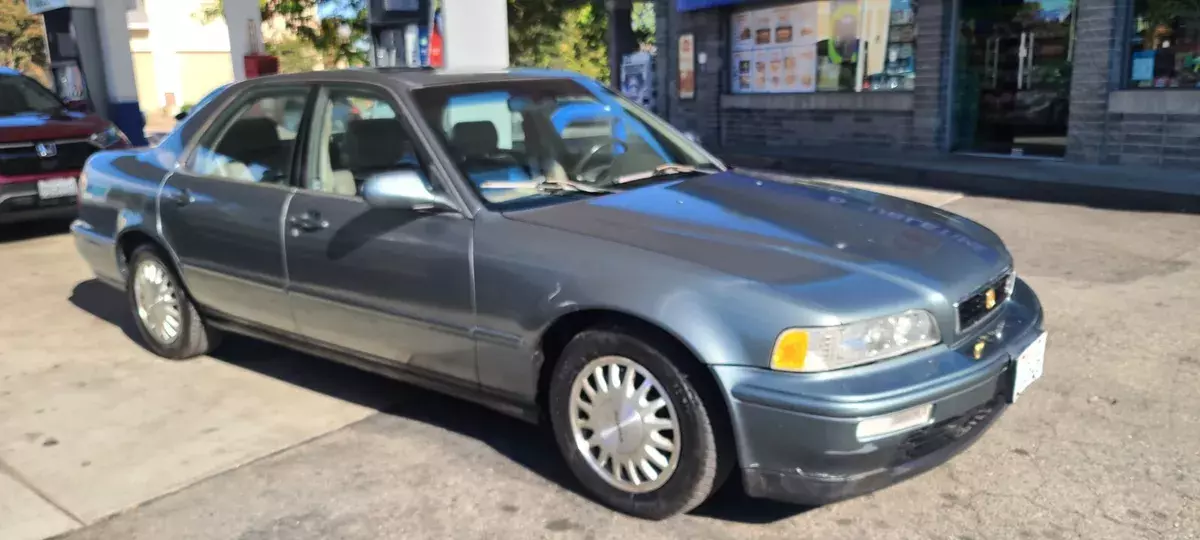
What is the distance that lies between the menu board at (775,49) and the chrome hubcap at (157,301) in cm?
1167

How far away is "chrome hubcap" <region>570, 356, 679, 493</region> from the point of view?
3010mm

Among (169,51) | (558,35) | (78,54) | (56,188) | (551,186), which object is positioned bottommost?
(56,188)

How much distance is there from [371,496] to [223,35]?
4142 centimetres

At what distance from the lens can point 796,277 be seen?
9.46 ft

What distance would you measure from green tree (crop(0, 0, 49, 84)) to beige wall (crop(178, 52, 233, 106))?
5.03 metres

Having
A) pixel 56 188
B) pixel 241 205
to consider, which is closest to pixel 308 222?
pixel 241 205

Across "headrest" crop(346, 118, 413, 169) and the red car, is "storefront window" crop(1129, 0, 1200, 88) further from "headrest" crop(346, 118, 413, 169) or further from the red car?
the red car

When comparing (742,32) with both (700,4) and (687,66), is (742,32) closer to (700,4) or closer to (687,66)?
(700,4)

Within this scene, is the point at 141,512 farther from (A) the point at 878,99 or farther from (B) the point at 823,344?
(A) the point at 878,99

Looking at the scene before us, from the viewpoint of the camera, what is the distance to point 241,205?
4250mm

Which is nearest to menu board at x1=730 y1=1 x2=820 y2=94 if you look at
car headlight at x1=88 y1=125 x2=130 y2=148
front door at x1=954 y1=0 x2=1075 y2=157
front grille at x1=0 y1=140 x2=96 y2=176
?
front door at x1=954 y1=0 x2=1075 y2=157

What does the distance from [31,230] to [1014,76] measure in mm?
11454

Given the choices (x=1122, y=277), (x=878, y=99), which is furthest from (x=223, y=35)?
(x=1122, y=277)

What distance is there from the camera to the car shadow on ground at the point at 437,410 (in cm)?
326
